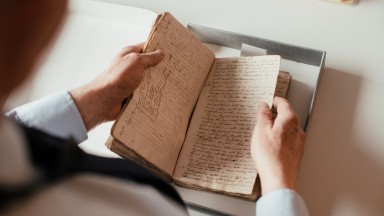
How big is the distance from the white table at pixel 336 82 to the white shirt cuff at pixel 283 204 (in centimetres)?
8

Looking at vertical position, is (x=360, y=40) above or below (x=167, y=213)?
above

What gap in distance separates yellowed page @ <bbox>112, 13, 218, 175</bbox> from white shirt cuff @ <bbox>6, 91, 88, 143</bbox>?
0.35 ft

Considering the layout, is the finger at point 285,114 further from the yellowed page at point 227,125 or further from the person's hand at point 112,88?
the person's hand at point 112,88

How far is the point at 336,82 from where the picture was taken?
0.80 metres

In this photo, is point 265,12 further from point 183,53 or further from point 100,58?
point 100,58

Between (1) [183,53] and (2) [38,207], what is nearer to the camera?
(2) [38,207]

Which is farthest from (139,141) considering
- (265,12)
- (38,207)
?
(265,12)

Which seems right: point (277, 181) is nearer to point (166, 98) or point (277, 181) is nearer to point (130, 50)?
point (166, 98)

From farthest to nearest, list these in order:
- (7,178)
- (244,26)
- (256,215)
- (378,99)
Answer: (244,26)
(378,99)
(256,215)
(7,178)

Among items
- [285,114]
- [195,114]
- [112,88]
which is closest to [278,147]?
→ [285,114]

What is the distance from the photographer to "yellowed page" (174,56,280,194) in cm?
71

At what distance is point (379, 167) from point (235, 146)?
226 millimetres

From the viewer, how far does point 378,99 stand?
771mm

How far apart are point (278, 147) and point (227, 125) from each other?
11 centimetres
